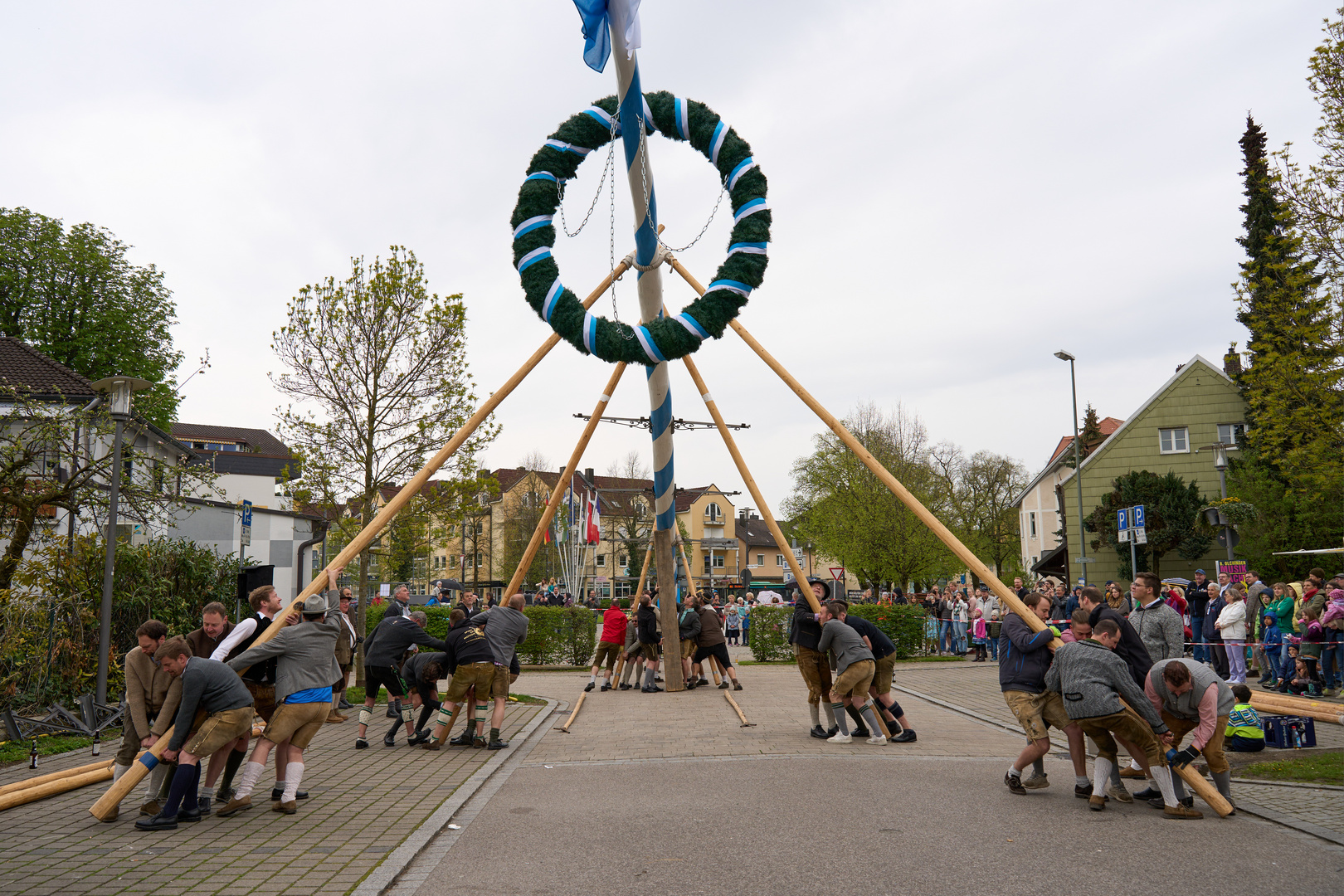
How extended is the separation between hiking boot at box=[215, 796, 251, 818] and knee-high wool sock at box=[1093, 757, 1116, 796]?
21.5 feet

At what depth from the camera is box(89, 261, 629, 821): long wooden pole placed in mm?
7109

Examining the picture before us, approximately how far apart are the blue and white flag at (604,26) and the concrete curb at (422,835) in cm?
706

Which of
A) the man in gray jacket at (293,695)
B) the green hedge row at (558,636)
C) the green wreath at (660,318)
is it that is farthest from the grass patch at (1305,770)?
the green hedge row at (558,636)

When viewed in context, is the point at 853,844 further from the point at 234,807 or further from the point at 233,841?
the point at 234,807

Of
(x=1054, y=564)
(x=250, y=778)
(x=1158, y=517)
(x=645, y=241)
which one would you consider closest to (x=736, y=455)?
(x=645, y=241)

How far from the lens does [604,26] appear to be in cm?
973

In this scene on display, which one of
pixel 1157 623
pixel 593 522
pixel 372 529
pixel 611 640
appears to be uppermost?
pixel 593 522

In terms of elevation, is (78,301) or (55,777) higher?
(78,301)

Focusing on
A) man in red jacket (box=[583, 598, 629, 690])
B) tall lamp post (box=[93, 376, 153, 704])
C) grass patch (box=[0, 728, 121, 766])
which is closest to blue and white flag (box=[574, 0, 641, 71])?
tall lamp post (box=[93, 376, 153, 704])

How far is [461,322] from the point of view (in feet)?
56.4

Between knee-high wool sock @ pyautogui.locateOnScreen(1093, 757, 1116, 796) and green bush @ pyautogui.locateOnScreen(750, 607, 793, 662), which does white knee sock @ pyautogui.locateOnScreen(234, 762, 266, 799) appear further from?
green bush @ pyautogui.locateOnScreen(750, 607, 793, 662)

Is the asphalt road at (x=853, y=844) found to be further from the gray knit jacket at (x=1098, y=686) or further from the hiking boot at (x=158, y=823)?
the hiking boot at (x=158, y=823)

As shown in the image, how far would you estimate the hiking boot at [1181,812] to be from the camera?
6949 millimetres

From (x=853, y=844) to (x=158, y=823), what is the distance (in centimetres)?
495
